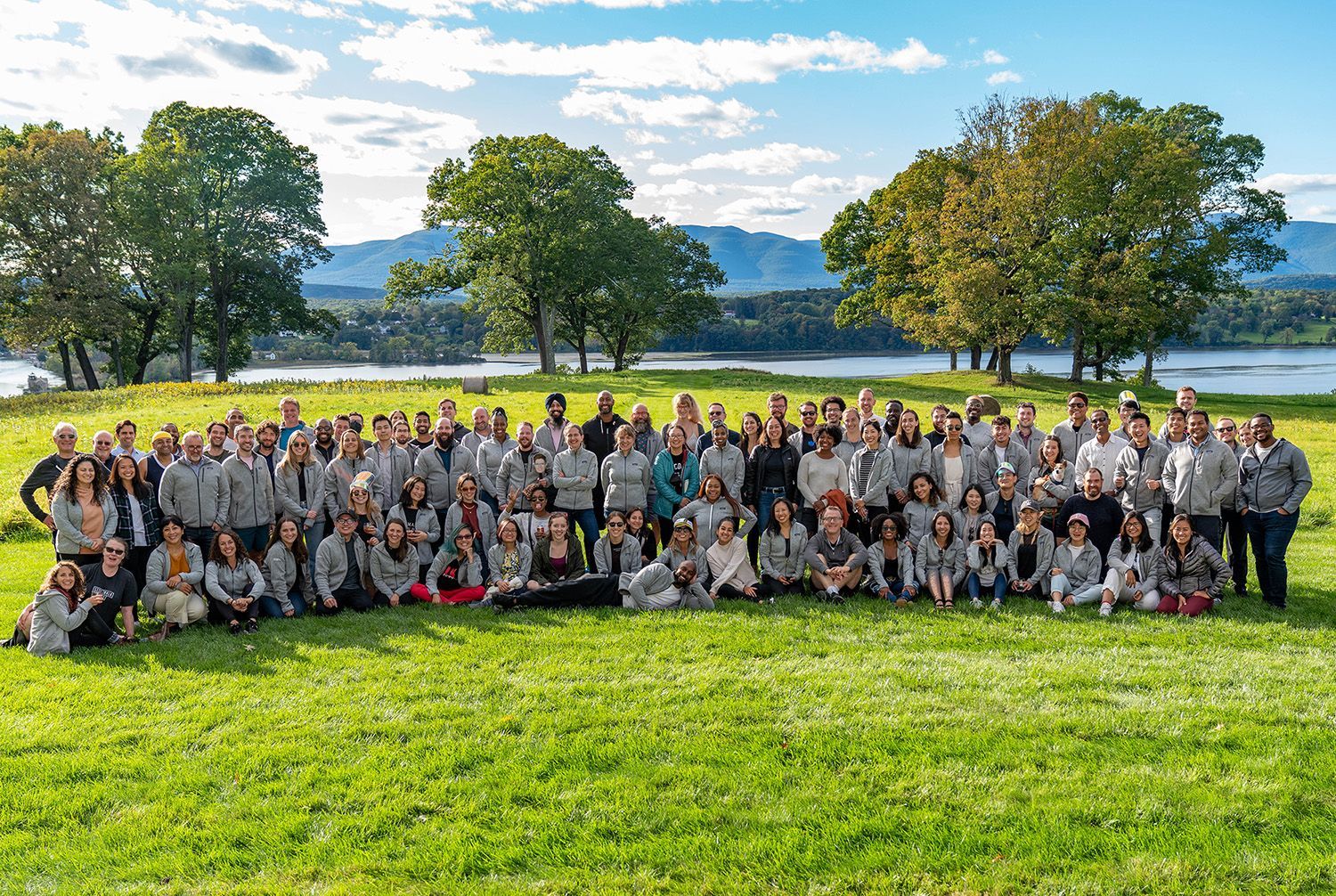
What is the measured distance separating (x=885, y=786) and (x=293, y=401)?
827cm

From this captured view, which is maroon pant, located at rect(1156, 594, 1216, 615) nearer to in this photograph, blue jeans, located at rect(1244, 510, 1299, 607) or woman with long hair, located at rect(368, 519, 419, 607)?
blue jeans, located at rect(1244, 510, 1299, 607)

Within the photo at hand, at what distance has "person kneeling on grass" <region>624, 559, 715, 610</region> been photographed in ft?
29.0

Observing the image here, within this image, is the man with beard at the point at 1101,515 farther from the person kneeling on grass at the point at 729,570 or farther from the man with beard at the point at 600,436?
the man with beard at the point at 600,436

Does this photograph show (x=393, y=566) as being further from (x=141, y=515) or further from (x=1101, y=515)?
(x=1101, y=515)


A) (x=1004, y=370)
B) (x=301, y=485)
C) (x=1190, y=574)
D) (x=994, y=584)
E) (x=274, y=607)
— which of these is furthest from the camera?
(x=1004, y=370)

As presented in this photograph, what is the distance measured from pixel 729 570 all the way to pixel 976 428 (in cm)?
372

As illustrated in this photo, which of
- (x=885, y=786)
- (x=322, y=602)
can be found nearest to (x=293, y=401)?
(x=322, y=602)

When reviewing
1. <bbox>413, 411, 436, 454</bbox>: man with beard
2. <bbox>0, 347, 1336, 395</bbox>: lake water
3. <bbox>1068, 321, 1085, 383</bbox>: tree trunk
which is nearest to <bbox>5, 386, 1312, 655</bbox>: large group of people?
<bbox>413, 411, 436, 454</bbox>: man with beard

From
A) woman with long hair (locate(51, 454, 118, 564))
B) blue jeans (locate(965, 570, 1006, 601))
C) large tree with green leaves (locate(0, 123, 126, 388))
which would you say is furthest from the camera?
large tree with green leaves (locate(0, 123, 126, 388))

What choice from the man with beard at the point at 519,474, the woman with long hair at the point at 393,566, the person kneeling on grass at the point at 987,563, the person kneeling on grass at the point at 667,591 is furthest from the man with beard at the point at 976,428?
the woman with long hair at the point at 393,566

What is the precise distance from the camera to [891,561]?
9.32 m

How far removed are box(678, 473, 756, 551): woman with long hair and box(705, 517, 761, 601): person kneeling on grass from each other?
155 mm

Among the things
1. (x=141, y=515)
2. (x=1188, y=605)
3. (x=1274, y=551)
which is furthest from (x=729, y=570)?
(x=141, y=515)

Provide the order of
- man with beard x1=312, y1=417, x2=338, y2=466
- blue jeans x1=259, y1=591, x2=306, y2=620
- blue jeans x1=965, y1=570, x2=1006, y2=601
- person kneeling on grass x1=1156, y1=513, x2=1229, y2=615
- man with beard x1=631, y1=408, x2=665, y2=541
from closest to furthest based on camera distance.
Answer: person kneeling on grass x1=1156, y1=513, x2=1229, y2=615, blue jeans x1=259, y1=591, x2=306, y2=620, blue jeans x1=965, y1=570, x2=1006, y2=601, man with beard x1=312, y1=417, x2=338, y2=466, man with beard x1=631, y1=408, x2=665, y2=541
